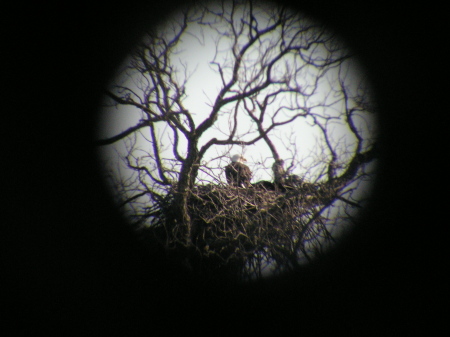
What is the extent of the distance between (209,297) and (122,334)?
160 centimetres

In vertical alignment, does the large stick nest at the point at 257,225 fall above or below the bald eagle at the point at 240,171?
below

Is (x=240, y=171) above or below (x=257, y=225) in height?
above

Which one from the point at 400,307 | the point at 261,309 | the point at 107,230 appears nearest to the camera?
the point at 400,307

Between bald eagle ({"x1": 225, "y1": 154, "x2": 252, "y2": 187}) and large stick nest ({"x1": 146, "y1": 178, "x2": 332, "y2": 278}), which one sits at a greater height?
bald eagle ({"x1": 225, "y1": 154, "x2": 252, "y2": 187})

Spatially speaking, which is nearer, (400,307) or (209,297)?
(400,307)

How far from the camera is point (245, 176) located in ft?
14.0

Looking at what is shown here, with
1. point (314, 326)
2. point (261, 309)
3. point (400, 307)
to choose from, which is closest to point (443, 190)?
point (400, 307)

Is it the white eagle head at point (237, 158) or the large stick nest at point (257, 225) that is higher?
the white eagle head at point (237, 158)

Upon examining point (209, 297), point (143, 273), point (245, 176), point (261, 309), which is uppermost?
point (245, 176)

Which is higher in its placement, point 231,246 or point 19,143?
point 19,143

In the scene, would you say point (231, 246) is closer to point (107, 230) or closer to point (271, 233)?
point (271, 233)

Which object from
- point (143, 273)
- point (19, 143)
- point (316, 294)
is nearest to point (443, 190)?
point (316, 294)

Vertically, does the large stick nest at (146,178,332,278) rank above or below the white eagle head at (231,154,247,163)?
below

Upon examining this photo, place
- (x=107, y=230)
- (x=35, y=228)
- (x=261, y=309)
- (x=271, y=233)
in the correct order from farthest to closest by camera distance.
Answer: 1. (x=271, y=233)
2. (x=261, y=309)
3. (x=107, y=230)
4. (x=35, y=228)
